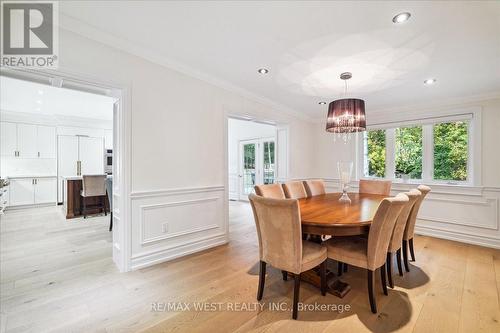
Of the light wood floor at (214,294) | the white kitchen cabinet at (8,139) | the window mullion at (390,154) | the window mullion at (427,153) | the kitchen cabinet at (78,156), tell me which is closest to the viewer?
the light wood floor at (214,294)

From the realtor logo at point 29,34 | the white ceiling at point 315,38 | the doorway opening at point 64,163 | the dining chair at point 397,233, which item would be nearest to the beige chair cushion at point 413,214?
the dining chair at point 397,233

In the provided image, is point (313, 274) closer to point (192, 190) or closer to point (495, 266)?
point (192, 190)

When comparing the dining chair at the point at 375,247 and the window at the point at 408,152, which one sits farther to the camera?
the window at the point at 408,152

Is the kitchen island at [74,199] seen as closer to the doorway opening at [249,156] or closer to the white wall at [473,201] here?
the doorway opening at [249,156]

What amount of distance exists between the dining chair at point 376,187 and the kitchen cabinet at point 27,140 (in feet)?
26.2

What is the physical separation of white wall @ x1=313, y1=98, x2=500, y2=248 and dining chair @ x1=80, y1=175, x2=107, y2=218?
19.9 ft

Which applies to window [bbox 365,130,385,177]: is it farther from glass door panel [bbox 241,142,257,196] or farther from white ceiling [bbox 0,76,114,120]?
white ceiling [bbox 0,76,114,120]

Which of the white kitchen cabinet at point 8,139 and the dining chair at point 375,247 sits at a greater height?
the white kitchen cabinet at point 8,139

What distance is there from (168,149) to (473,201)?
4692 millimetres

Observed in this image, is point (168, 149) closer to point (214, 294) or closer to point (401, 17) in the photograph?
point (214, 294)

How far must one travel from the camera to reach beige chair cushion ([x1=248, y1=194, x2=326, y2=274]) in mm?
1771

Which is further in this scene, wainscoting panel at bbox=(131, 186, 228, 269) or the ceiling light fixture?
the ceiling light fixture

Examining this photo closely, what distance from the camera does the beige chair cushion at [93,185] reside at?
4.71 m

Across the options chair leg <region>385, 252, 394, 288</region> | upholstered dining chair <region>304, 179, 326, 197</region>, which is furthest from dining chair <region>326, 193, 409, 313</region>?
upholstered dining chair <region>304, 179, 326, 197</region>
